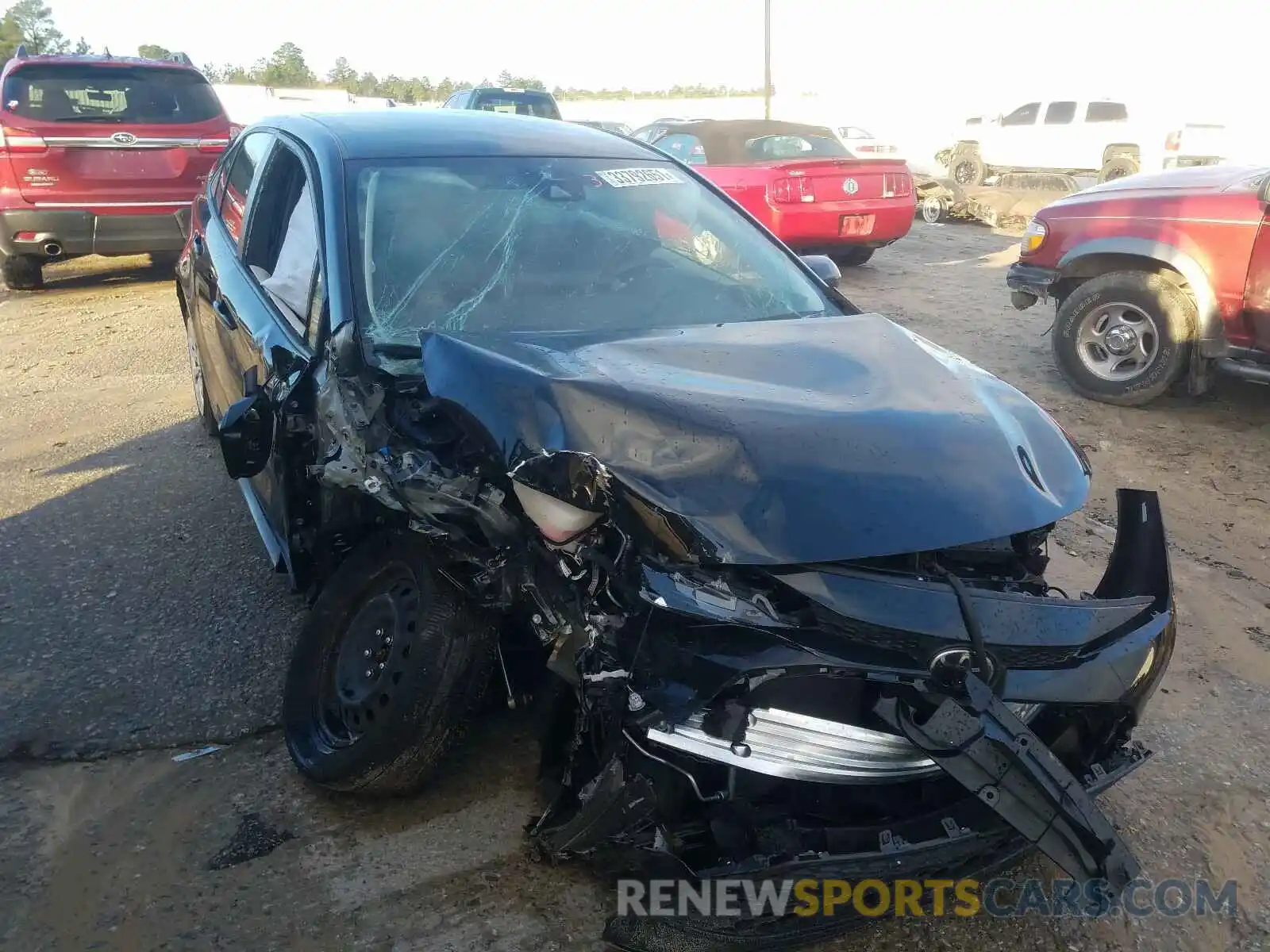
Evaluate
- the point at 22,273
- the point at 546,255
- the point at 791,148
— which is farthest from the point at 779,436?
the point at 22,273

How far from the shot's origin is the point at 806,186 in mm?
8930

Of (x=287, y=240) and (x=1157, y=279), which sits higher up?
(x=287, y=240)

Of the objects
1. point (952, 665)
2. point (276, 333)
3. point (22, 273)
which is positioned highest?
point (276, 333)

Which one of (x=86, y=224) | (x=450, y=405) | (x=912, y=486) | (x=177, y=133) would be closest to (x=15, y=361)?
(x=86, y=224)

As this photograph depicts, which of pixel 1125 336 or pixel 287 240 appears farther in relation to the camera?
pixel 1125 336

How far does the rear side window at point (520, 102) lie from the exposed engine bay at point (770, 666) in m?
12.8

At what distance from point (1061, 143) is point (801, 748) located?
721 inches

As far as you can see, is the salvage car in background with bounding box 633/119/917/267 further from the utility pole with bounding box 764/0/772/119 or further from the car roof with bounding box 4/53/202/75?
the utility pole with bounding box 764/0/772/119

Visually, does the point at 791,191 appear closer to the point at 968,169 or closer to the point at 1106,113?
the point at 1106,113

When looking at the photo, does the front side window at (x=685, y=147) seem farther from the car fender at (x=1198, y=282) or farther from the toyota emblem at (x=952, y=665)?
the toyota emblem at (x=952, y=665)

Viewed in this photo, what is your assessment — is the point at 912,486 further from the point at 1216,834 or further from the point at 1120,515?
the point at 1216,834

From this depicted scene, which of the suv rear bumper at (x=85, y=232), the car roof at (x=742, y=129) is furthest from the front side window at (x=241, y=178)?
the car roof at (x=742, y=129)

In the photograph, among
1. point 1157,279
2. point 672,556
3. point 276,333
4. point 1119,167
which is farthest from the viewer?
point 1119,167

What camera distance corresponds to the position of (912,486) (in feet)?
7.00
